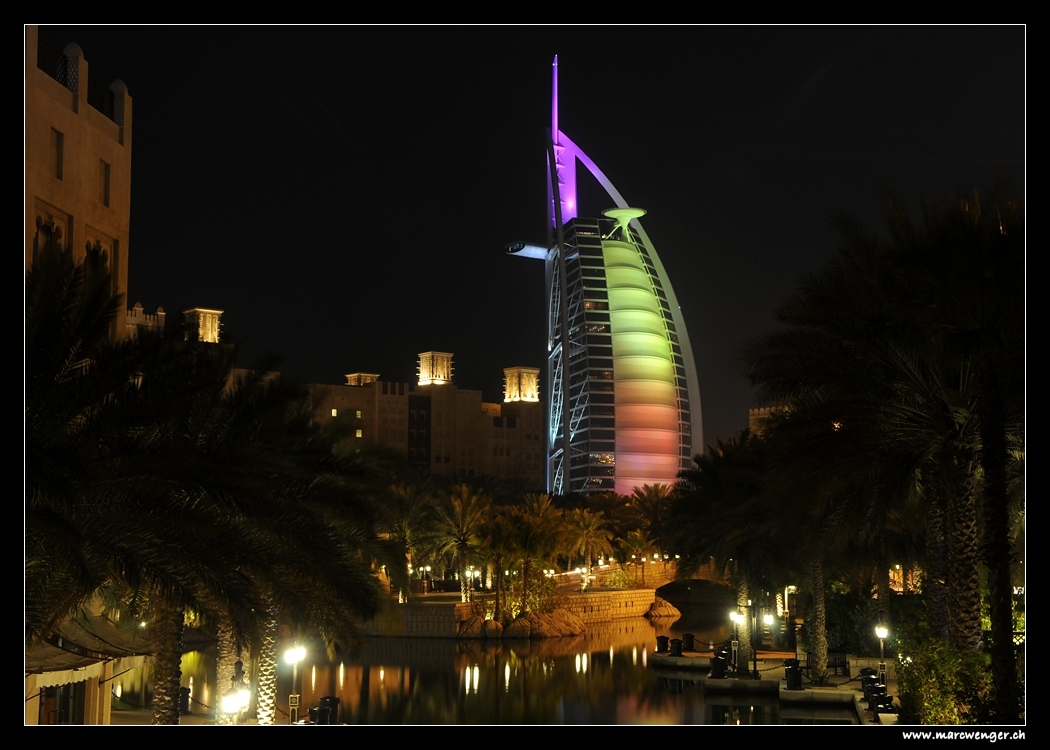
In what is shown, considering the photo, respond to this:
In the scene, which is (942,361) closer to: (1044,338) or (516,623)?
(1044,338)

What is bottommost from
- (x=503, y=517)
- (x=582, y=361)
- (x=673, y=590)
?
Answer: (x=673, y=590)

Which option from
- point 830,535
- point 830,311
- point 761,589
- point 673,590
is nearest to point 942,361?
point 830,311

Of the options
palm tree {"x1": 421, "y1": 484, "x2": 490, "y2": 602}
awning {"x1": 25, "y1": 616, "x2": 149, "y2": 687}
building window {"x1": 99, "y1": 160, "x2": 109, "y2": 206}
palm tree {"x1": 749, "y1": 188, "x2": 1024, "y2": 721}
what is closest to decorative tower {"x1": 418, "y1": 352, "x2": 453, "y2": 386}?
palm tree {"x1": 421, "y1": 484, "x2": 490, "y2": 602}

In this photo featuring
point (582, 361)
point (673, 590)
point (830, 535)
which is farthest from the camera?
point (582, 361)

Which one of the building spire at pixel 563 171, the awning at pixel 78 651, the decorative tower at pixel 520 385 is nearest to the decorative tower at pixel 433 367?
the decorative tower at pixel 520 385

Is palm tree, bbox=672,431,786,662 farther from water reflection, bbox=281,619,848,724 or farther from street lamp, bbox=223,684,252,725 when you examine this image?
street lamp, bbox=223,684,252,725
